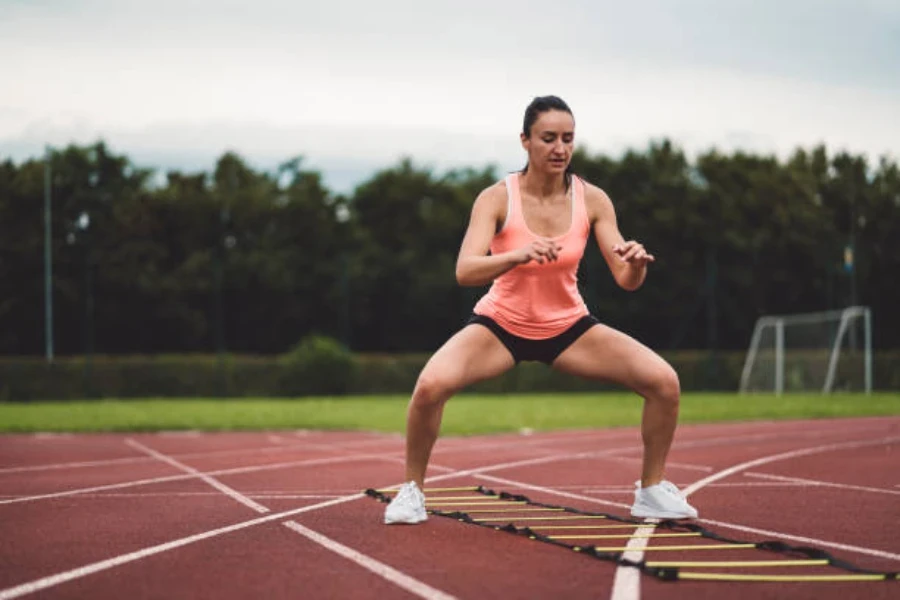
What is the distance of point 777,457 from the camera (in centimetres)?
1073

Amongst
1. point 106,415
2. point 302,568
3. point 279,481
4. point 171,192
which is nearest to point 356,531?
point 302,568

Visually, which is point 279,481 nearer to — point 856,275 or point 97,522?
point 97,522

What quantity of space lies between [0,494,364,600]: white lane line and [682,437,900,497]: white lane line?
9.64ft

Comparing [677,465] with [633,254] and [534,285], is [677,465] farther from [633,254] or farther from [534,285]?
[633,254]

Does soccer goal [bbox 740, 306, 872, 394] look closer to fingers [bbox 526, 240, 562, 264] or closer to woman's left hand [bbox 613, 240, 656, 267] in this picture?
woman's left hand [bbox 613, 240, 656, 267]

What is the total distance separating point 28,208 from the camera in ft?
134

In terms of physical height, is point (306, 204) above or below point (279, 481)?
above

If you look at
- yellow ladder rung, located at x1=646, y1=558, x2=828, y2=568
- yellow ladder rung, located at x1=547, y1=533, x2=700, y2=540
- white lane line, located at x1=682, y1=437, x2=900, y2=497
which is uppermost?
yellow ladder rung, located at x1=646, y1=558, x2=828, y2=568

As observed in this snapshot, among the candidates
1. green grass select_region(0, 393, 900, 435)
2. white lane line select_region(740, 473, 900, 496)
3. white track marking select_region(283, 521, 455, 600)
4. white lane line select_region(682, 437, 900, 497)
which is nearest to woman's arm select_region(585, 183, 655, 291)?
white track marking select_region(283, 521, 455, 600)

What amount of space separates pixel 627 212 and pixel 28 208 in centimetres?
2619

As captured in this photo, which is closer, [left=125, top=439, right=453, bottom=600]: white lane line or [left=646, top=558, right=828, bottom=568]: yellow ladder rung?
[left=125, top=439, right=453, bottom=600]: white lane line

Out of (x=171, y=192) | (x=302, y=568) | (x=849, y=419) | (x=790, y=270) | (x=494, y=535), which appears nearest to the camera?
(x=302, y=568)

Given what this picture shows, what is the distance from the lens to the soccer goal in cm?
2750

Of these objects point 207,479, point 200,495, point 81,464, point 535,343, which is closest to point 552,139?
point 535,343
